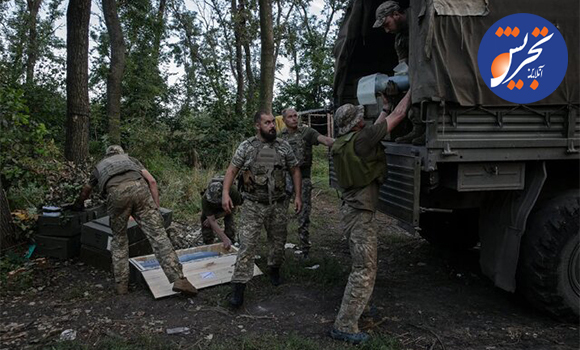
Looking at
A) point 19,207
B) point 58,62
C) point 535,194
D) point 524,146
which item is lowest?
point 19,207

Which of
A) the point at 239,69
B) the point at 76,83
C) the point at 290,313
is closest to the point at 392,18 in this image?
the point at 290,313

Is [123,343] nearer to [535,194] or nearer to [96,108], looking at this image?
[535,194]

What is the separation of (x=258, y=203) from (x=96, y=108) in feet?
30.8

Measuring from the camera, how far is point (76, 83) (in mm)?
7340

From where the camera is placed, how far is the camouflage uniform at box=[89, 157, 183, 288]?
4363mm

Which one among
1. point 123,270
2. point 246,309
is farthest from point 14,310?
point 246,309

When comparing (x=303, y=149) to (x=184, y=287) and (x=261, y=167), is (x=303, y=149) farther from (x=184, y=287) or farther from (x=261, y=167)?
(x=184, y=287)

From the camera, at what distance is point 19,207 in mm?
6156

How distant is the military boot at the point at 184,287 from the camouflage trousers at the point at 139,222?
0.24 feet

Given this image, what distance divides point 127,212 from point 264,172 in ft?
4.67

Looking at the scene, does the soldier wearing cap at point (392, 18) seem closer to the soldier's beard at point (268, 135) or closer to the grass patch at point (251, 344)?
the soldier's beard at point (268, 135)

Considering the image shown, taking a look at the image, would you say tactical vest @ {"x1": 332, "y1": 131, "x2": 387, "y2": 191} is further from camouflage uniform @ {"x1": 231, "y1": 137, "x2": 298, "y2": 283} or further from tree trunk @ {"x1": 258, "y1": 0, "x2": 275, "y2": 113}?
tree trunk @ {"x1": 258, "y1": 0, "x2": 275, "y2": 113}

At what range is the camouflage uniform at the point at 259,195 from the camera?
4141 mm

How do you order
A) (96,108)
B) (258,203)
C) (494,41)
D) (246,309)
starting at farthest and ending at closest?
(96,108) < (258,203) < (246,309) < (494,41)
